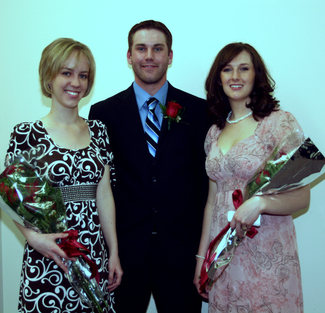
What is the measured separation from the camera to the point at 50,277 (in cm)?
173

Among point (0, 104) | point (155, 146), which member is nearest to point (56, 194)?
point (155, 146)

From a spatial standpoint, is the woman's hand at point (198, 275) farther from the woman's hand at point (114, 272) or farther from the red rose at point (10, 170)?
the red rose at point (10, 170)

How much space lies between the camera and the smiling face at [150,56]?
2240mm

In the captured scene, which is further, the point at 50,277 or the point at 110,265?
the point at 110,265

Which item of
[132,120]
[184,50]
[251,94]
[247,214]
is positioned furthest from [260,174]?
[184,50]

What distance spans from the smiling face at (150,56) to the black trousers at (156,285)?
934 mm

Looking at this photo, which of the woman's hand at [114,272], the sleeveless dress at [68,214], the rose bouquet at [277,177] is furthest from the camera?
the woman's hand at [114,272]

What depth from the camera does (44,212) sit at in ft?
5.40

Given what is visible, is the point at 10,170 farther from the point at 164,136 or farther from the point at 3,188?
the point at 164,136

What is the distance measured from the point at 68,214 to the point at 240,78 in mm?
1139

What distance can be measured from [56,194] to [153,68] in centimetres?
98

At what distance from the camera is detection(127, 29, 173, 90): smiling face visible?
2240mm

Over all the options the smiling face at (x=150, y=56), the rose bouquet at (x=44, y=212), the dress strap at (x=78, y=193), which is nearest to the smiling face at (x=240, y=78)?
the smiling face at (x=150, y=56)

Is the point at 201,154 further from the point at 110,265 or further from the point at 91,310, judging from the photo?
the point at 91,310
